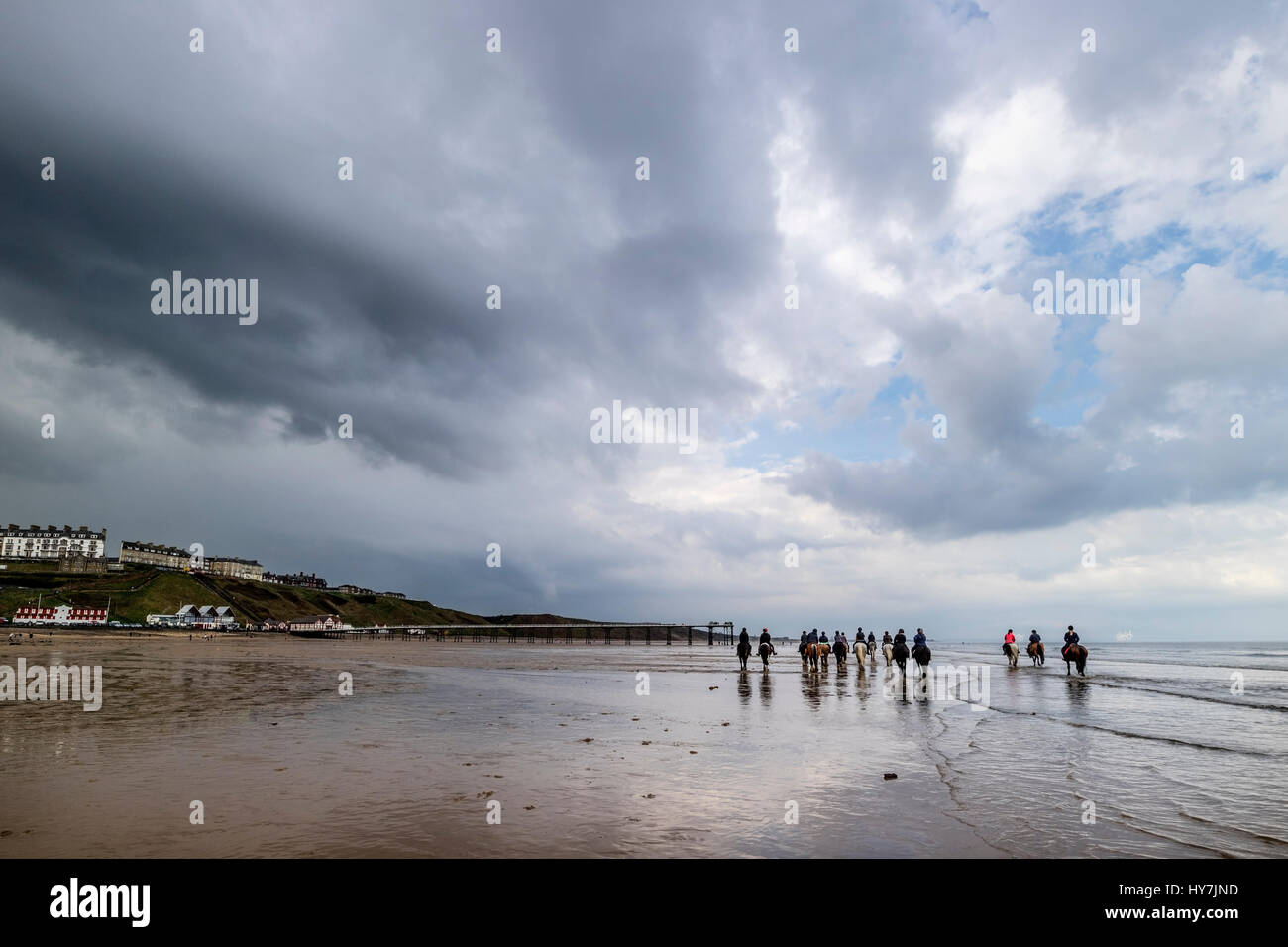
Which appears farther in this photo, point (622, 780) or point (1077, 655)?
point (1077, 655)

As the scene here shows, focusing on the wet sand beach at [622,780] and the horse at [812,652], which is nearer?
the wet sand beach at [622,780]

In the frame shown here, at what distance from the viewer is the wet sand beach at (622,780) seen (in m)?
7.47

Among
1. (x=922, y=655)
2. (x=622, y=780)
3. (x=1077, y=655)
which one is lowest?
(x=1077, y=655)

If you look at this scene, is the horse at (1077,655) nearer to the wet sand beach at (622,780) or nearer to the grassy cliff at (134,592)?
the wet sand beach at (622,780)

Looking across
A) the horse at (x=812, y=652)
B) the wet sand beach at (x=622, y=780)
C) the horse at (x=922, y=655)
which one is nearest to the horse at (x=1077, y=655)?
the horse at (x=812, y=652)

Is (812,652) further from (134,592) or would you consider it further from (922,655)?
(134,592)

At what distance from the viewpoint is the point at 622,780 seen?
10.6m

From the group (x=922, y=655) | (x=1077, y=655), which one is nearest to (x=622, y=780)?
(x=922, y=655)

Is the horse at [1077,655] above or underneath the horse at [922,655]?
underneath

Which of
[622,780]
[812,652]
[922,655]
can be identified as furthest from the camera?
[812,652]

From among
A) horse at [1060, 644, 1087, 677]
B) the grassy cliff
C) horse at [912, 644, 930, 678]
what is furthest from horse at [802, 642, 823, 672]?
the grassy cliff

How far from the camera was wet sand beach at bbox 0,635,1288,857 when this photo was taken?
7473 millimetres

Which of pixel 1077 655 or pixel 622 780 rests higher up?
pixel 622 780
